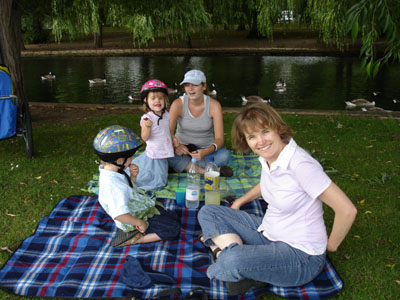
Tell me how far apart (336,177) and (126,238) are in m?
2.77

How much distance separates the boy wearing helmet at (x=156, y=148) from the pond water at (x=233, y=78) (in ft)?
24.4

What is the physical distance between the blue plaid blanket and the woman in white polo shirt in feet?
0.63

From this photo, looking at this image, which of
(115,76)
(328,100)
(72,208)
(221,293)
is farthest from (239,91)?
(221,293)

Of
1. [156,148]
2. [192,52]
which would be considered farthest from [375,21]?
[192,52]

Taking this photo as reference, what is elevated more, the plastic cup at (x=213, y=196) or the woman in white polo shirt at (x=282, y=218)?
the woman in white polo shirt at (x=282, y=218)

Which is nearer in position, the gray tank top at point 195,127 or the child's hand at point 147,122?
the child's hand at point 147,122

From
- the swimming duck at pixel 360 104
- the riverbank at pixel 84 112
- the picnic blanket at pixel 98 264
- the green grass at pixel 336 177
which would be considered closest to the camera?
the picnic blanket at pixel 98 264

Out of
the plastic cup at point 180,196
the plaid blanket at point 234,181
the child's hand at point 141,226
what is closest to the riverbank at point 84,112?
the plaid blanket at point 234,181

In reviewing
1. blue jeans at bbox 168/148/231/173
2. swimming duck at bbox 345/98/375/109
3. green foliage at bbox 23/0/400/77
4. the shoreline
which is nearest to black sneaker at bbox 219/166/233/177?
blue jeans at bbox 168/148/231/173

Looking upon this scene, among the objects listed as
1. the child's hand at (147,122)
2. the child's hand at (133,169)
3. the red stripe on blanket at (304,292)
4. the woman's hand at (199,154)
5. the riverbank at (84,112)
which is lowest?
the red stripe on blanket at (304,292)

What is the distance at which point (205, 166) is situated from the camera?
16.6 feet

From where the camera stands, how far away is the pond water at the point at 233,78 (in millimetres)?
12555

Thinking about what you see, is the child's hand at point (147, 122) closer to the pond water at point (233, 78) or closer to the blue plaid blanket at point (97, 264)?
the blue plaid blanket at point (97, 264)

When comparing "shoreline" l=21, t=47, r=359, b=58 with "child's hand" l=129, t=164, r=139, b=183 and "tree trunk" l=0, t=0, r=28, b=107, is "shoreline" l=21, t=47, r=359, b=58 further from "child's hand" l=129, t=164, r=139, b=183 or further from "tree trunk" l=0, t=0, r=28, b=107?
"child's hand" l=129, t=164, r=139, b=183
